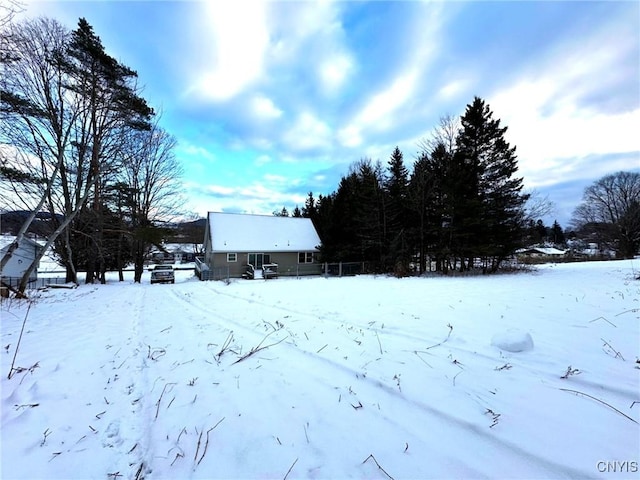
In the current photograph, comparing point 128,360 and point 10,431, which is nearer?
point 10,431

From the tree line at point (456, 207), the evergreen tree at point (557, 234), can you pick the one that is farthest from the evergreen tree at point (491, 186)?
the evergreen tree at point (557, 234)

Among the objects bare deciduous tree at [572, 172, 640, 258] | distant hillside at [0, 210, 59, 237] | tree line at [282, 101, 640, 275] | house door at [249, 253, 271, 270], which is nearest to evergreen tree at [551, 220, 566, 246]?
bare deciduous tree at [572, 172, 640, 258]

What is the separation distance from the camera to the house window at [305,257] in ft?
89.3

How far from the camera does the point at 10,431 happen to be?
221cm

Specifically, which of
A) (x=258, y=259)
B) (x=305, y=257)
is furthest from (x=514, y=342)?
(x=305, y=257)

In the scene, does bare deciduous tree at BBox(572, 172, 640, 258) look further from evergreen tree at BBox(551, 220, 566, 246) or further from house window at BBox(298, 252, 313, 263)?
evergreen tree at BBox(551, 220, 566, 246)

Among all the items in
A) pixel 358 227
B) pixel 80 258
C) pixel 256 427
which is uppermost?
pixel 358 227

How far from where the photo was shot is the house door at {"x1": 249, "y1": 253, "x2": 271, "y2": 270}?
25094mm

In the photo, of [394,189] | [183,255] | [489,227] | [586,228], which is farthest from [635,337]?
[183,255]

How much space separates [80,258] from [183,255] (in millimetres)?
38678

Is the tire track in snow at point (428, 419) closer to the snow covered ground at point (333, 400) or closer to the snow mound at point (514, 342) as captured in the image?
the snow covered ground at point (333, 400)

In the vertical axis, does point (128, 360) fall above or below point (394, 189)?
below

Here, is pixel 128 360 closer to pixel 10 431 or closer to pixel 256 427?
pixel 10 431

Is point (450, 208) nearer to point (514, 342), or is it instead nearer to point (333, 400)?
point (514, 342)
